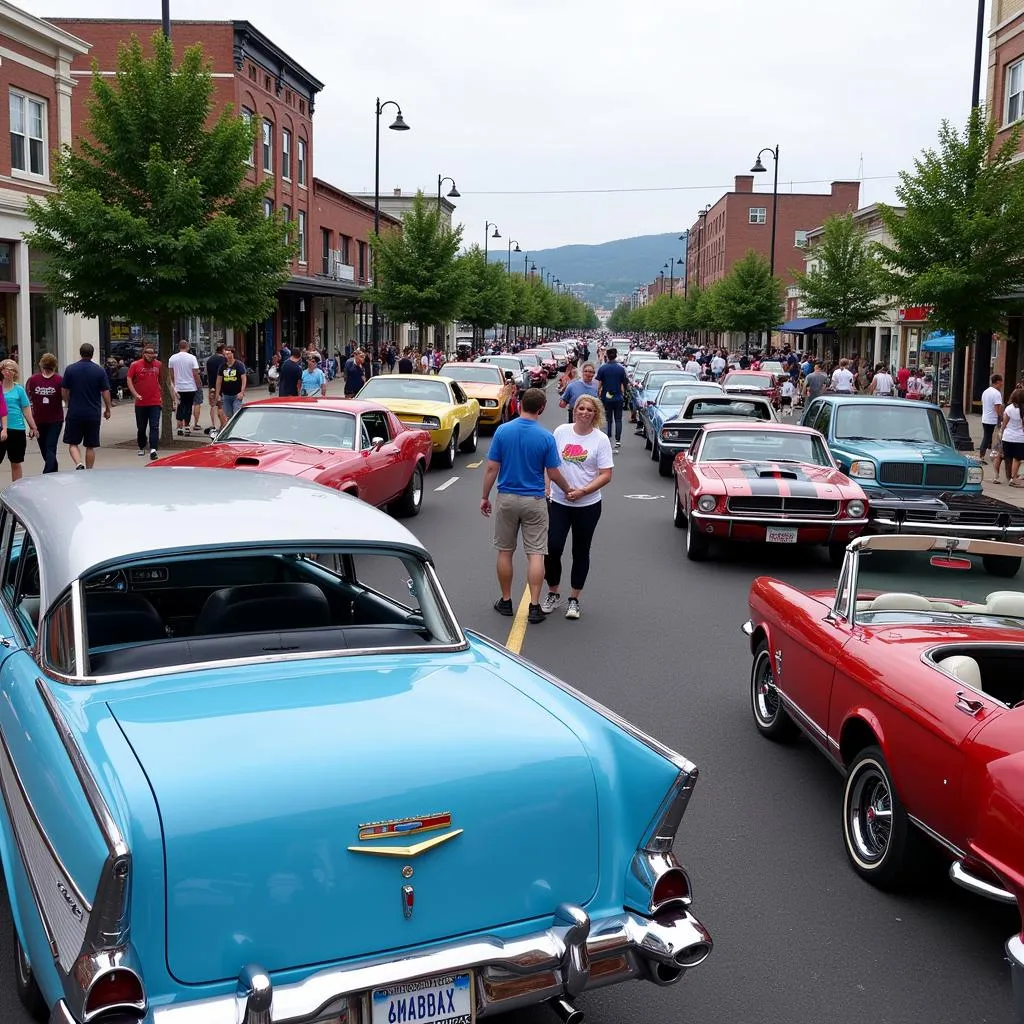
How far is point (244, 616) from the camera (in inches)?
181

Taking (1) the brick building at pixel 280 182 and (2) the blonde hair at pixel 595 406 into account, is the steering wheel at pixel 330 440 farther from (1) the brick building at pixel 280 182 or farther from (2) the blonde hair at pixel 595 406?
(1) the brick building at pixel 280 182

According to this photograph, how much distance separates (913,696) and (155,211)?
63.9 ft

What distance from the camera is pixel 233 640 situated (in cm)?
436

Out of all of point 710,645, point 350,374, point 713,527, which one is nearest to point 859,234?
point 350,374

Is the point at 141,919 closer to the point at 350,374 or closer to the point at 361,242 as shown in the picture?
the point at 350,374

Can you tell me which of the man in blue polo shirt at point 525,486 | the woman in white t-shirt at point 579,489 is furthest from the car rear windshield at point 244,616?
the woman in white t-shirt at point 579,489

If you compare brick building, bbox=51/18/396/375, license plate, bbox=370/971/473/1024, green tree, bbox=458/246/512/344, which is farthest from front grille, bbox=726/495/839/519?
green tree, bbox=458/246/512/344

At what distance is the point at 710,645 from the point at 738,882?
13.6ft

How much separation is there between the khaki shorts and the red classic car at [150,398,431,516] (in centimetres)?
235

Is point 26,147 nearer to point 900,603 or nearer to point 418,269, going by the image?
point 418,269

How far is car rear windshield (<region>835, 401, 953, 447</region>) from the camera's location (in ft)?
50.9

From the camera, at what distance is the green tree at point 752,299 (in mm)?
63906

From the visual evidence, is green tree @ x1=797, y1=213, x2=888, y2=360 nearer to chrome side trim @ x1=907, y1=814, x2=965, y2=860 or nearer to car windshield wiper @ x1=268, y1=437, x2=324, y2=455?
car windshield wiper @ x1=268, y1=437, x2=324, y2=455

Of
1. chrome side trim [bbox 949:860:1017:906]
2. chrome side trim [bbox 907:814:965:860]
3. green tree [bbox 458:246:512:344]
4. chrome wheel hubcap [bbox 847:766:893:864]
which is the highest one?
green tree [bbox 458:246:512:344]
